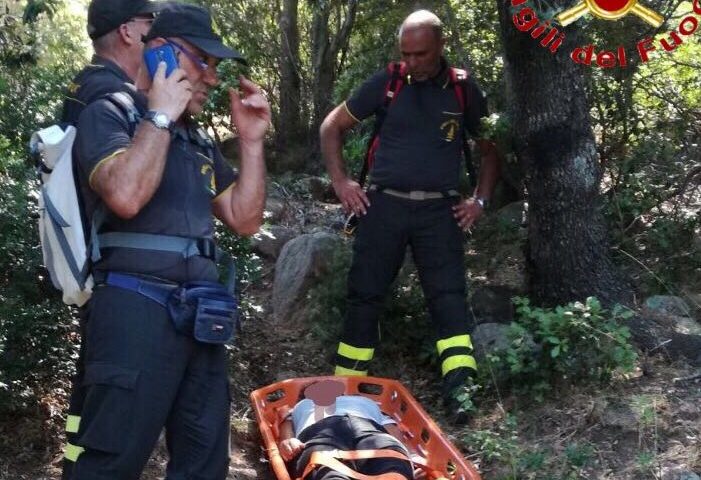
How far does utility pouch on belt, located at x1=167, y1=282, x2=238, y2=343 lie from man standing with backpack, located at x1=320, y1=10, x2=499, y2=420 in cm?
228

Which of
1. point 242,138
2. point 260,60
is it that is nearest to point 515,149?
point 242,138

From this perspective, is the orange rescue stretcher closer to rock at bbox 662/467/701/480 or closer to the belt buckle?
rock at bbox 662/467/701/480

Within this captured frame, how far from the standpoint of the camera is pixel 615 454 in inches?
165

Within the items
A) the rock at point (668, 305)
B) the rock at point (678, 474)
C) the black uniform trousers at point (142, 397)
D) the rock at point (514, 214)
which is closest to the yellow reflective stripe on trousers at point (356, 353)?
the rock at point (668, 305)

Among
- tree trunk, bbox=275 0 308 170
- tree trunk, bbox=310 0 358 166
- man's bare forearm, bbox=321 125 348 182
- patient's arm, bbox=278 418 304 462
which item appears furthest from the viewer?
tree trunk, bbox=275 0 308 170

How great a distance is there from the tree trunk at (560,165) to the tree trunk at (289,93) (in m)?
6.78

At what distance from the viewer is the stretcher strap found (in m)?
3.65

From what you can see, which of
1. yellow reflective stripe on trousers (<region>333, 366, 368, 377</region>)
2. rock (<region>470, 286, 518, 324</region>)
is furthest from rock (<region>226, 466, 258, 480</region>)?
rock (<region>470, 286, 518, 324</region>)

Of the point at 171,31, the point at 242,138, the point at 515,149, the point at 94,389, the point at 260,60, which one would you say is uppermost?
the point at 260,60

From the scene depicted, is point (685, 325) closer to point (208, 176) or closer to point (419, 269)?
point (419, 269)

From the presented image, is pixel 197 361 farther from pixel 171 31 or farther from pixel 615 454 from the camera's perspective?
pixel 615 454

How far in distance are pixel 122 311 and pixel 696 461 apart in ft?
8.77

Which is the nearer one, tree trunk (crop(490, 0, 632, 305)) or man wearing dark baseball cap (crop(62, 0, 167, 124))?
man wearing dark baseball cap (crop(62, 0, 167, 124))

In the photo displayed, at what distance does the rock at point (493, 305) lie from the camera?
20.1 ft
